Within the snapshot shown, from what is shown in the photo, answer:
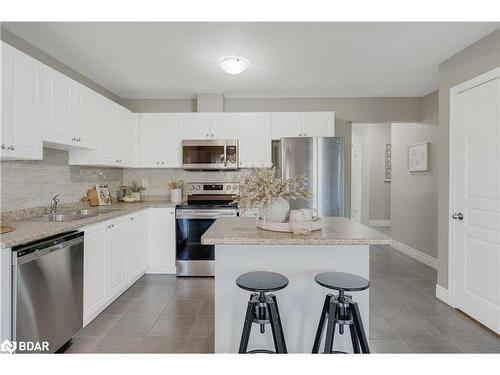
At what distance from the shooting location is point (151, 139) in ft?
13.8

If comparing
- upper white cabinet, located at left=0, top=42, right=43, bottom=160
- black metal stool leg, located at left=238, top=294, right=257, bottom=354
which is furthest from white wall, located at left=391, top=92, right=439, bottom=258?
upper white cabinet, located at left=0, top=42, right=43, bottom=160

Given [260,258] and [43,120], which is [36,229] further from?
[260,258]

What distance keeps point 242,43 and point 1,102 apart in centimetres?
191

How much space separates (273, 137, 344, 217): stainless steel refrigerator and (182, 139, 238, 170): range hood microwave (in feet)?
2.90

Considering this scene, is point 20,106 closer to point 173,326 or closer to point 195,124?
point 173,326

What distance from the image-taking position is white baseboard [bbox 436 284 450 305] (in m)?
2.97

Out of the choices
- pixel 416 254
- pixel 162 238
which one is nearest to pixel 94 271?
pixel 162 238

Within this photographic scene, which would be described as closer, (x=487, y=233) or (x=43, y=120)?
(x=43, y=120)

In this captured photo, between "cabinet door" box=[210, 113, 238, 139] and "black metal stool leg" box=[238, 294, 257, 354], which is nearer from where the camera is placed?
"black metal stool leg" box=[238, 294, 257, 354]

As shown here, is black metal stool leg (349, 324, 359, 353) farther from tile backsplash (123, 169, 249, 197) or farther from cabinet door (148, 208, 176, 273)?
tile backsplash (123, 169, 249, 197)

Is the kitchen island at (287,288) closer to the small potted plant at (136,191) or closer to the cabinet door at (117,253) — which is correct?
the cabinet door at (117,253)

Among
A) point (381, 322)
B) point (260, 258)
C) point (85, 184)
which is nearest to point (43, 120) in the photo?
point (85, 184)

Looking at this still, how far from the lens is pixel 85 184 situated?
11.6 ft

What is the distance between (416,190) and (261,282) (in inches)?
156
